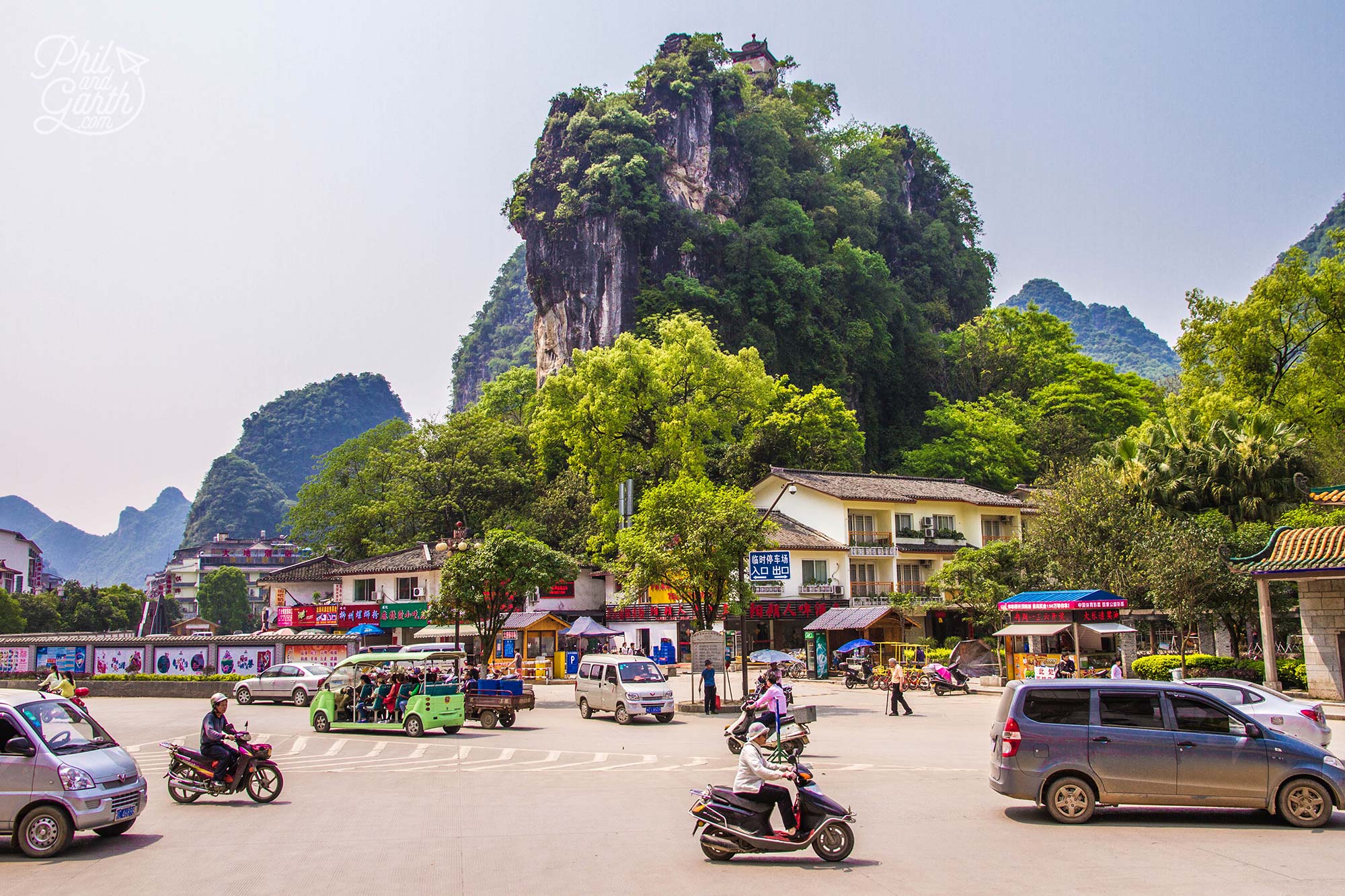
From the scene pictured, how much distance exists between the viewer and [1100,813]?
1225cm

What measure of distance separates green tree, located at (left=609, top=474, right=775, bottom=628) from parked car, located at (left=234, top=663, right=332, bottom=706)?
10.3 m

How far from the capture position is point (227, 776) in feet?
45.0

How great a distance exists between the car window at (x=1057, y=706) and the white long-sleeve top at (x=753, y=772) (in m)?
3.42

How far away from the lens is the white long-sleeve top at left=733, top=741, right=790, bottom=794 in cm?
996

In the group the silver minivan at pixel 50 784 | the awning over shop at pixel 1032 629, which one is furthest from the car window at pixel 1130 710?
the awning over shop at pixel 1032 629

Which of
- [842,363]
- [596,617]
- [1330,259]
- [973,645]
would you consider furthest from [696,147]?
[973,645]

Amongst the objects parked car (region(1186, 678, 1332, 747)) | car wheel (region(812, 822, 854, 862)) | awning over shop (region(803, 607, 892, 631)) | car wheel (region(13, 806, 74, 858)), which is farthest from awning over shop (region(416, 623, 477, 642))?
car wheel (region(812, 822, 854, 862))

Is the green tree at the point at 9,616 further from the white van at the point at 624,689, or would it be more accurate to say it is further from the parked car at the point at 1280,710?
the parked car at the point at 1280,710

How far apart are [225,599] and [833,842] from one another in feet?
381

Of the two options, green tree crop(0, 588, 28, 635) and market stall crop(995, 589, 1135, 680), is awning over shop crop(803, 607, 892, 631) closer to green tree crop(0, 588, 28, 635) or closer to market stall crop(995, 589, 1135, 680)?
market stall crop(995, 589, 1135, 680)

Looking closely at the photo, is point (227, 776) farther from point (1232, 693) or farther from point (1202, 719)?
point (1232, 693)

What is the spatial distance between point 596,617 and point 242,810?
41.7 meters

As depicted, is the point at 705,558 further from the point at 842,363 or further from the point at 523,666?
the point at 842,363

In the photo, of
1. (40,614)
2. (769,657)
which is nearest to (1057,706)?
(769,657)
